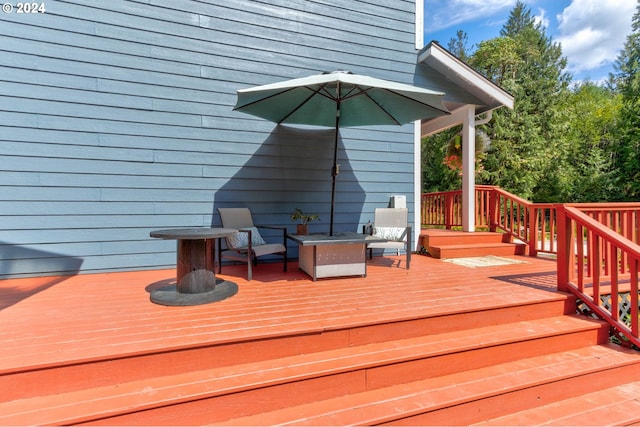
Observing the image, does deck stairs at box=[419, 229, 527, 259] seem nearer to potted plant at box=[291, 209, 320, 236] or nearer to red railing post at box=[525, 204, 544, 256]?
red railing post at box=[525, 204, 544, 256]

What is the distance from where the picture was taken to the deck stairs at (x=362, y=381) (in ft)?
5.16

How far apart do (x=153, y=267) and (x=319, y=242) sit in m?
2.34

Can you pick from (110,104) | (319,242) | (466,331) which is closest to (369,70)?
(319,242)

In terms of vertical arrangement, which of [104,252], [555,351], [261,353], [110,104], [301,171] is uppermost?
[110,104]

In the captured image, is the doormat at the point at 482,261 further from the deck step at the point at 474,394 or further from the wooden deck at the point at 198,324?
Answer: the deck step at the point at 474,394

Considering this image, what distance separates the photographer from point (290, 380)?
1718 mm

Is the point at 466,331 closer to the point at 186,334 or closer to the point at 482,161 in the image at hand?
the point at 186,334

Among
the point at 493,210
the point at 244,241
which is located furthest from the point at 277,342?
the point at 493,210

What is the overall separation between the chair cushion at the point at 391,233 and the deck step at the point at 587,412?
7.72ft

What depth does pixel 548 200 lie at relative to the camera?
14.1 meters

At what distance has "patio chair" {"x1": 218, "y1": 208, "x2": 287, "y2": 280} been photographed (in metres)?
3.53

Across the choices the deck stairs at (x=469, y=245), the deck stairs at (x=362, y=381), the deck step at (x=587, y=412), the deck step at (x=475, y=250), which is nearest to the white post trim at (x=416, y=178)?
the deck stairs at (x=469, y=245)

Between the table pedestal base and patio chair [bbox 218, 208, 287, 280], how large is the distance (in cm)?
46

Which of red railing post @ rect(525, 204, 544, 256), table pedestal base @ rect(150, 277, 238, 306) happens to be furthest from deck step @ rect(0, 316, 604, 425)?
red railing post @ rect(525, 204, 544, 256)
